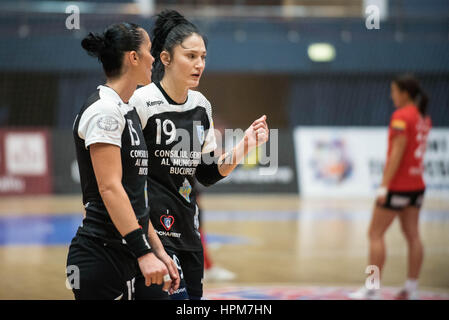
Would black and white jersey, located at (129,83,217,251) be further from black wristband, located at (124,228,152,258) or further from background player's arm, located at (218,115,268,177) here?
black wristband, located at (124,228,152,258)

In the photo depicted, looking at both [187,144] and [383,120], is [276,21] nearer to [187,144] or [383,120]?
[383,120]

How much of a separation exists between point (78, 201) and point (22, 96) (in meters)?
5.33

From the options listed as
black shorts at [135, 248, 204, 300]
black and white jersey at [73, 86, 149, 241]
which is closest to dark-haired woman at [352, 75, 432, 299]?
black shorts at [135, 248, 204, 300]

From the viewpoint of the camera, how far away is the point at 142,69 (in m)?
2.64

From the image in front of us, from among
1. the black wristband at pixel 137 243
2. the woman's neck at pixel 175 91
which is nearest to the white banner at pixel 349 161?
the woman's neck at pixel 175 91

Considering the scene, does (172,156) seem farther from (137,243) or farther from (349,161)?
(349,161)

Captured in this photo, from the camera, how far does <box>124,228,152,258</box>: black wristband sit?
2447 millimetres

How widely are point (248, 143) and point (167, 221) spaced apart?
603 mm

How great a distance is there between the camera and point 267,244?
8.76m

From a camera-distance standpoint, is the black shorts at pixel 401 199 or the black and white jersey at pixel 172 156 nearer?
the black and white jersey at pixel 172 156

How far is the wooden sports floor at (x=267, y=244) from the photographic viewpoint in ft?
20.4

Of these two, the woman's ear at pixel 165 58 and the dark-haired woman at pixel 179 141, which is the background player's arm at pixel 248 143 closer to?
the dark-haired woman at pixel 179 141

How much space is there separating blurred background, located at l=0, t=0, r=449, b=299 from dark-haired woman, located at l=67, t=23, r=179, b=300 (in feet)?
19.6

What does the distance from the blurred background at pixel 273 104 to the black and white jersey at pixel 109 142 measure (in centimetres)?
600
